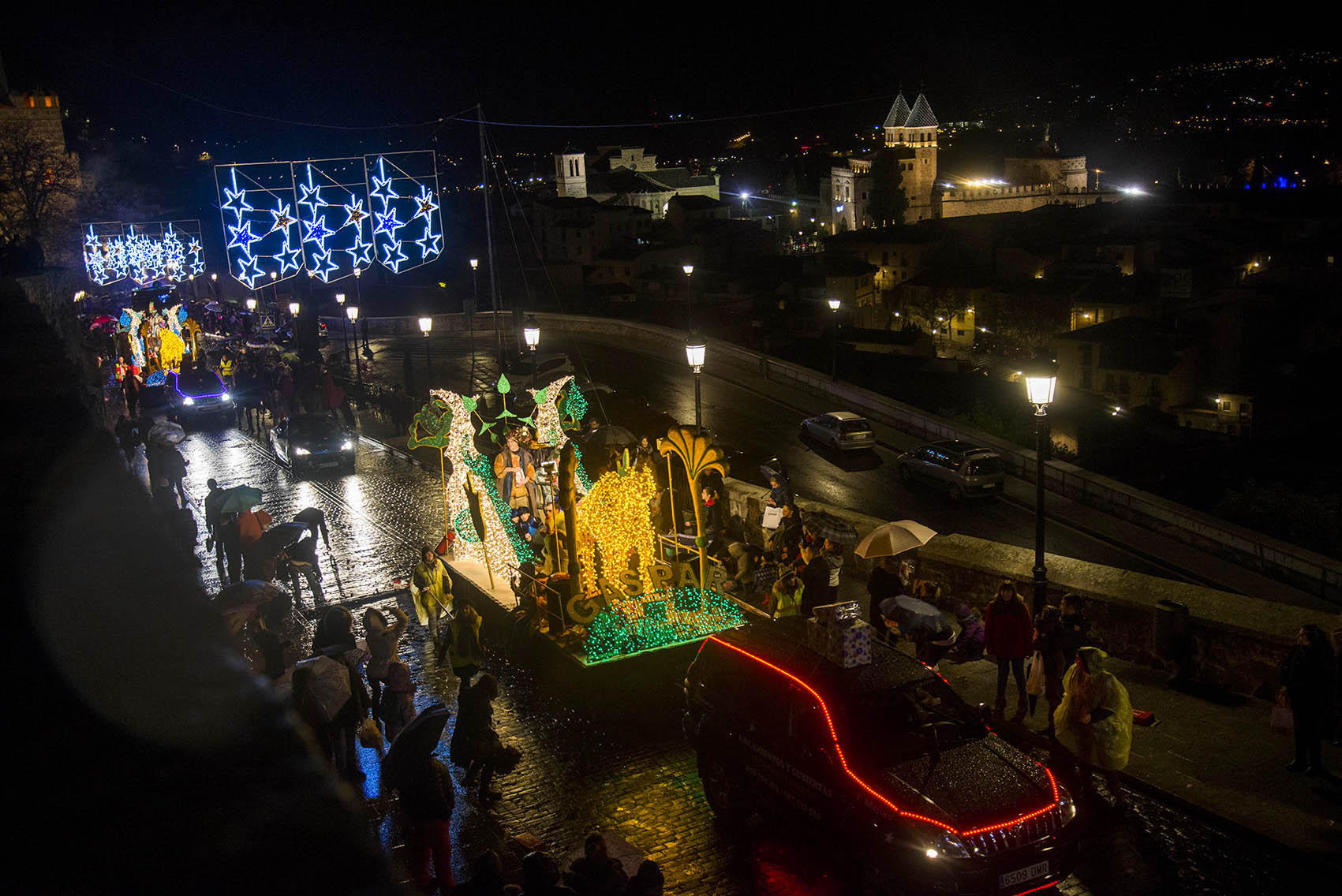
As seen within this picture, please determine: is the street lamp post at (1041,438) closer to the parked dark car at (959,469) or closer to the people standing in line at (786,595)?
the people standing in line at (786,595)

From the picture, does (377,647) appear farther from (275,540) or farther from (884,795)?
(884,795)

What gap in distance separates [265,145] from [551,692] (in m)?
98.0

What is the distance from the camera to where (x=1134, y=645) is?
40.0 feet

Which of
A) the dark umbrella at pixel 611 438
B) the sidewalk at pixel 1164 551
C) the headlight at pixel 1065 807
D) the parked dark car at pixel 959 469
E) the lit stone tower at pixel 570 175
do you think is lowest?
the sidewalk at pixel 1164 551

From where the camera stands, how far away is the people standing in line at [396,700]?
34.9ft

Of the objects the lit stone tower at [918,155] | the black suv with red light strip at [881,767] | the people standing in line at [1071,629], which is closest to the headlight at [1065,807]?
the black suv with red light strip at [881,767]

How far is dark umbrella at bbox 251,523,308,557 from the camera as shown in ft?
51.1

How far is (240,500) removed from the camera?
16.4m

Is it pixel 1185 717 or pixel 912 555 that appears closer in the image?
pixel 1185 717

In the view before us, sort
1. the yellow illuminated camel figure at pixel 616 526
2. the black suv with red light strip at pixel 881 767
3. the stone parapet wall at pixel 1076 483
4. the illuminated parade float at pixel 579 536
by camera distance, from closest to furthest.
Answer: the black suv with red light strip at pixel 881 767 < the illuminated parade float at pixel 579 536 < the yellow illuminated camel figure at pixel 616 526 < the stone parapet wall at pixel 1076 483

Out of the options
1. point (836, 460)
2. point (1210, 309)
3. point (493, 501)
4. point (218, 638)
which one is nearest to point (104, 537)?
point (218, 638)

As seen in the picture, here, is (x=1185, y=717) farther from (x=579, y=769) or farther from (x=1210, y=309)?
(x=1210, y=309)

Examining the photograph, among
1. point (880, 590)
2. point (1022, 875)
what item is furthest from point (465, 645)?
point (1022, 875)

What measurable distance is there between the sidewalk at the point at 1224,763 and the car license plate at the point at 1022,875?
2360mm
